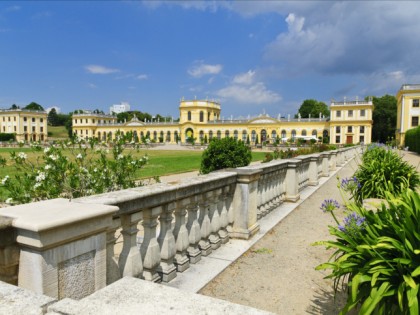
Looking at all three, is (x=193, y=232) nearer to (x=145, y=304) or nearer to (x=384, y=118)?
(x=145, y=304)

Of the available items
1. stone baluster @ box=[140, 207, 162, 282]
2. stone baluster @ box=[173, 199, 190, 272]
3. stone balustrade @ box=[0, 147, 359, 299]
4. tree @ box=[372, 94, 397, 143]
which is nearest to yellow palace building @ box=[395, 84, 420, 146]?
tree @ box=[372, 94, 397, 143]

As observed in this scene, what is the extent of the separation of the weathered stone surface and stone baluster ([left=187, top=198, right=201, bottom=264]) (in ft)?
7.01

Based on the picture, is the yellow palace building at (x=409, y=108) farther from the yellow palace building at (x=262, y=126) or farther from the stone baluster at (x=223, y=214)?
the stone baluster at (x=223, y=214)

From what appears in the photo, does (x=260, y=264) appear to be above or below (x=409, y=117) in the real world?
below

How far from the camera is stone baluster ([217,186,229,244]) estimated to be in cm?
466

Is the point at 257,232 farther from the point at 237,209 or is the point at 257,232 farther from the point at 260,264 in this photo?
the point at 260,264

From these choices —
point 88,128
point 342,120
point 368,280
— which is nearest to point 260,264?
point 368,280

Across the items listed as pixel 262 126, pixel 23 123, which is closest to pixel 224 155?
pixel 262 126

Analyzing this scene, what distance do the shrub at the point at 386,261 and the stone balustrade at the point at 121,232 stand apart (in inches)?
63.1

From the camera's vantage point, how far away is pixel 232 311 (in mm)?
1553

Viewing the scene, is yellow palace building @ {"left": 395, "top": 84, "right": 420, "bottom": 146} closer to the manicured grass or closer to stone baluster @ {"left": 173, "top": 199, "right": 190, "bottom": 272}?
stone baluster @ {"left": 173, "top": 199, "right": 190, "bottom": 272}

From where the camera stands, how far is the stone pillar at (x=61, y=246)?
1947 mm

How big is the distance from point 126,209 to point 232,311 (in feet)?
5.00

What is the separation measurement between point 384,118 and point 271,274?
81219 mm
